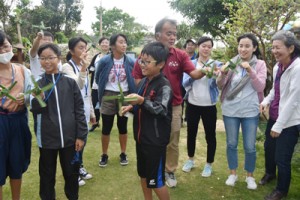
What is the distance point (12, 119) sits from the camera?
2771mm

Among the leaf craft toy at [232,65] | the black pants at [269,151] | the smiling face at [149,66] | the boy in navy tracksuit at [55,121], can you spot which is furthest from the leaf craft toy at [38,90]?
the black pants at [269,151]

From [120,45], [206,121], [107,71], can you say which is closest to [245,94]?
[206,121]

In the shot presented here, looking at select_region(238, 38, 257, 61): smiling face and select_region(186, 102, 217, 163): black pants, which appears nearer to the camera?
select_region(238, 38, 257, 61): smiling face

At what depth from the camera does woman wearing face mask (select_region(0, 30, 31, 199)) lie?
8.89 feet

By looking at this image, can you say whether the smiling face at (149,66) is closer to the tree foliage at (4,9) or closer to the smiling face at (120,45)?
the smiling face at (120,45)

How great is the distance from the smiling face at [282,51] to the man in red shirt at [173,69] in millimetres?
816

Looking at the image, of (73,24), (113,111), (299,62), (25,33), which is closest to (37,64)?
(113,111)

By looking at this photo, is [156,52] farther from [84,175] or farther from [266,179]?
[266,179]

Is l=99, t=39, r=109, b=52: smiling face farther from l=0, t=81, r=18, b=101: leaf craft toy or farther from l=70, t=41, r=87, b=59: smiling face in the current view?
l=0, t=81, r=18, b=101: leaf craft toy

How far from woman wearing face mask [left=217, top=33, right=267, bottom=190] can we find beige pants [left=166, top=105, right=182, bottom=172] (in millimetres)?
634

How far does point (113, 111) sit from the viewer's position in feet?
14.0

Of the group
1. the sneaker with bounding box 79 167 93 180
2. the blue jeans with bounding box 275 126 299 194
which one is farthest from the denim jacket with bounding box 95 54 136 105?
the blue jeans with bounding box 275 126 299 194

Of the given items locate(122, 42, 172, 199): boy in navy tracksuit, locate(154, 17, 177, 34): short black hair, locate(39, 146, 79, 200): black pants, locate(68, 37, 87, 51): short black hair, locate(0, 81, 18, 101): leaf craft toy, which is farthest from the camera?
locate(68, 37, 87, 51): short black hair

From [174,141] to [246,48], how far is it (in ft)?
4.68
